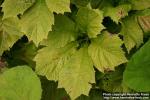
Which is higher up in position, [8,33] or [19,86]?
[8,33]

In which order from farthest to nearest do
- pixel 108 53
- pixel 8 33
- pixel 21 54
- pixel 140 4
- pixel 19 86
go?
pixel 21 54 < pixel 8 33 < pixel 140 4 < pixel 108 53 < pixel 19 86

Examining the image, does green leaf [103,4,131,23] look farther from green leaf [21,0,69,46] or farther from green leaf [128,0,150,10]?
green leaf [21,0,69,46]

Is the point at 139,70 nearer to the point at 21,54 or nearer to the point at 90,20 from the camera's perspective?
the point at 90,20

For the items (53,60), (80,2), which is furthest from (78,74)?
(80,2)

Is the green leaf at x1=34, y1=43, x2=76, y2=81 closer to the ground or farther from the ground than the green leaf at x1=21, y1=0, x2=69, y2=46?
closer to the ground

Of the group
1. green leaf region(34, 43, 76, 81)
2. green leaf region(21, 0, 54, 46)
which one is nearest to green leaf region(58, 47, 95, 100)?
green leaf region(34, 43, 76, 81)
